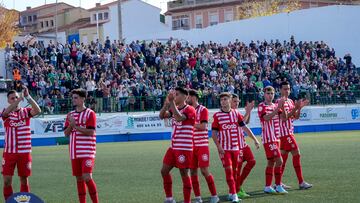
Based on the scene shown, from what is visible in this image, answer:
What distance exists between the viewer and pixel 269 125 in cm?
1523

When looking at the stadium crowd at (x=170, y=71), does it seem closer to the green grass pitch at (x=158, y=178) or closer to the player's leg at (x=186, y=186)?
the green grass pitch at (x=158, y=178)

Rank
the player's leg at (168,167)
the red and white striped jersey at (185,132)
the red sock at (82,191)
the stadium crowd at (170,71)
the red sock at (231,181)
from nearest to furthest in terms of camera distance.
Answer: the red sock at (82,191)
the red and white striped jersey at (185,132)
the player's leg at (168,167)
the red sock at (231,181)
the stadium crowd at (170,71)

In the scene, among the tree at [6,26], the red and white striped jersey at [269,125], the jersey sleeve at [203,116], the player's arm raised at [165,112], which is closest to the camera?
the player's arm raised at [165,112]

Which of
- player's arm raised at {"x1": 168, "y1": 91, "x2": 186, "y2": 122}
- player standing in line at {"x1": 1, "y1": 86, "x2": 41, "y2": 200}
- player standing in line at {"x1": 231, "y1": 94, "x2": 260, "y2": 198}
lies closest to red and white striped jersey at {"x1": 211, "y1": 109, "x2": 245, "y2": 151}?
player standing in line at {"x1": 231, "y1": 94, "x2": 260, "y2": 198}

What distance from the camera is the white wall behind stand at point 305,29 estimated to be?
54.4 metres

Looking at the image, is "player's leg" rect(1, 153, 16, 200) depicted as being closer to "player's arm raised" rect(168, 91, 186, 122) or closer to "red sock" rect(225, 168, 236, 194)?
"player's arm raised" rect(168, 91, 186, 122)

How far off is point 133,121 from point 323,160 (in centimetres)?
1803

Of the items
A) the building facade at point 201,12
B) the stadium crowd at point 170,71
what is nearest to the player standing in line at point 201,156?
the stadium crowd at point 170,71

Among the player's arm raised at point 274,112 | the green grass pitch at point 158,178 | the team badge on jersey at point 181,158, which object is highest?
the player's arm raised at point 274,112

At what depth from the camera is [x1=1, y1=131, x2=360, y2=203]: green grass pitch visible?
1445cm

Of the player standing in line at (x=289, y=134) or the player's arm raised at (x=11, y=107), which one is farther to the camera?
the player standing in line at (x=289, y=134)

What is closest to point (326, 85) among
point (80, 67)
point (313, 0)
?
point (80, 67)

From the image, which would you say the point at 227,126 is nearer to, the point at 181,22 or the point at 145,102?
the point at 145,102

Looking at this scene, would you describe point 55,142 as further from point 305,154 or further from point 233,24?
point 233,24
